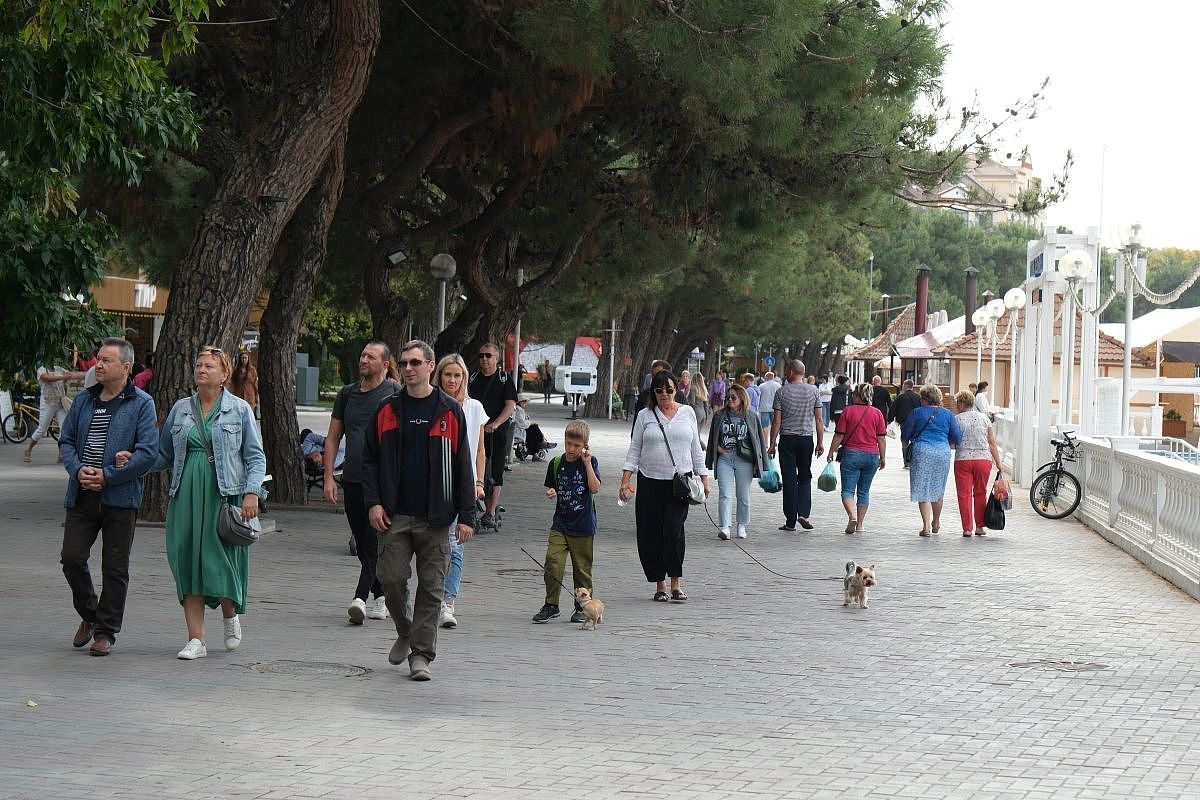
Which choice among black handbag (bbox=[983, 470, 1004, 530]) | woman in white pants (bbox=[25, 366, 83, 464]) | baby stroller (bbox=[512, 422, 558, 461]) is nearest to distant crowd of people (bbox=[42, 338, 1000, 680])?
black handbag (bbox=[983, 470, 1004, 530])

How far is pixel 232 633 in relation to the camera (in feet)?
28.2

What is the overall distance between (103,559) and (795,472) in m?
10.0

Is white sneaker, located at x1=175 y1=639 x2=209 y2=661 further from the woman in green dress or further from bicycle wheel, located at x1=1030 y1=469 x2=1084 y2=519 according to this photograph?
bicycle wheel, located at x1=1030 y1=469 x2=1084 y2=519

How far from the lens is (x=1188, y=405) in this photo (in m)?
37.1

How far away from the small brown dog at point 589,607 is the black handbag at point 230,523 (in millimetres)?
2291

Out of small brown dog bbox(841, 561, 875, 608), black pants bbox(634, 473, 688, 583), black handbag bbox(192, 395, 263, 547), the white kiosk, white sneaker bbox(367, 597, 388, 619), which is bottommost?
white sneaker bbox(367, 597, 388, 619)

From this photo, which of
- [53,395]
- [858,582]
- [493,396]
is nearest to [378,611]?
[858,582]

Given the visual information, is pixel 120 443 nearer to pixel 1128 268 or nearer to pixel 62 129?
pixel 62 129

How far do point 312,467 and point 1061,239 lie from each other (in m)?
11.3

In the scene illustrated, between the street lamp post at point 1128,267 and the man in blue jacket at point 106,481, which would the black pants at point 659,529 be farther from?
the street lamp post at point 1128,267

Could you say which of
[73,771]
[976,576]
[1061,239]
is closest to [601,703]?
[73,771]

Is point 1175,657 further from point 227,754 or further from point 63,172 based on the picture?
point 63,172

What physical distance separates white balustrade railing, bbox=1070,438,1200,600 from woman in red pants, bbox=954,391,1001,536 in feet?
4.27

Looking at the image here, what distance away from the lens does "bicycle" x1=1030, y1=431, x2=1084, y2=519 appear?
19234mm
